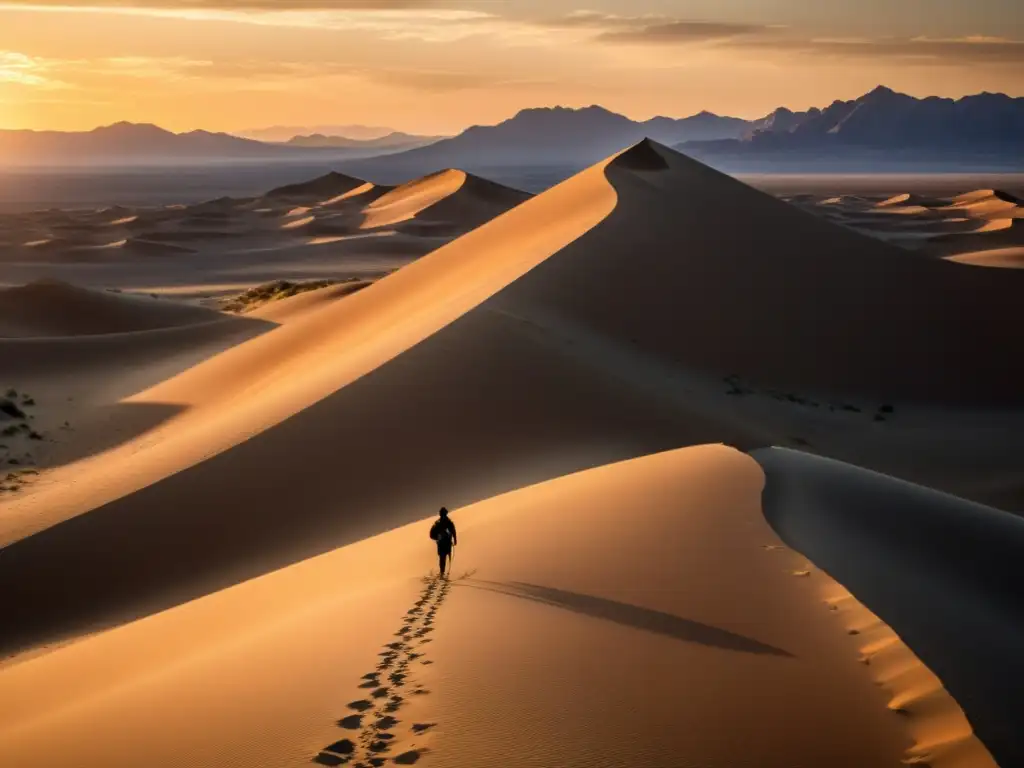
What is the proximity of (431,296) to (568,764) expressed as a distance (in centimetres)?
1949

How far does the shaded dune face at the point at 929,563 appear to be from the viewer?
544 centimetres

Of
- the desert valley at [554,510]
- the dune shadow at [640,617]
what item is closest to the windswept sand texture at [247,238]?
the desert valley at [554,510]

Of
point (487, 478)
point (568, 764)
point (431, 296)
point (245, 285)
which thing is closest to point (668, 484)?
point (487, 478)

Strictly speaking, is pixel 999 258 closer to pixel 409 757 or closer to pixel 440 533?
pixel 440 533

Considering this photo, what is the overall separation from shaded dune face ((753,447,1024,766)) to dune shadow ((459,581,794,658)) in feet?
2.73

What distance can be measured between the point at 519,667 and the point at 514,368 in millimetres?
10474

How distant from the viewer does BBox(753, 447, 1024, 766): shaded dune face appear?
5.44m

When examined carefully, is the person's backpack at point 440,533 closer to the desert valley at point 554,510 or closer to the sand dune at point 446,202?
the desert valley at point 554,510

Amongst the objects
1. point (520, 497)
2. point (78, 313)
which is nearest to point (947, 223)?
point (78, 313)

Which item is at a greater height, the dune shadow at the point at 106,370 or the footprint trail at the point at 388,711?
the footprint trail at the point at 388,711

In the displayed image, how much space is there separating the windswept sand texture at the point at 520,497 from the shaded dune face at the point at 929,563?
8.7 inches

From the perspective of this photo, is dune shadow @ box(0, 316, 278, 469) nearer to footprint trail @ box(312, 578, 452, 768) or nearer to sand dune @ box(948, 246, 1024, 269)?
footprint trail @ box(312, 578, 452, 768)

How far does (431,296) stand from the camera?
2377cm

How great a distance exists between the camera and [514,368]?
16031 mm
